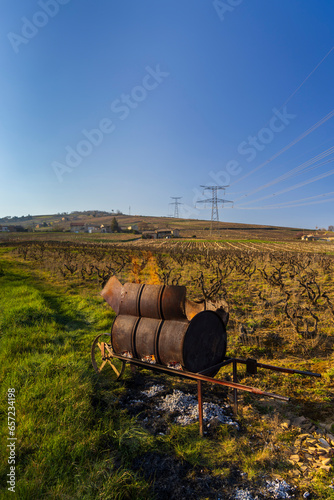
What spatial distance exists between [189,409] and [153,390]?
913mm

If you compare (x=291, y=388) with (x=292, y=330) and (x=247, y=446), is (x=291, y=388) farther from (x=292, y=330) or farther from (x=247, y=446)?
(x=292, y=330)

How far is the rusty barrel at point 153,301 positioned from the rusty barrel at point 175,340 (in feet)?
0.43

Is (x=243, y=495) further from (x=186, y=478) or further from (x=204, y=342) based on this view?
(x=204, y=342)

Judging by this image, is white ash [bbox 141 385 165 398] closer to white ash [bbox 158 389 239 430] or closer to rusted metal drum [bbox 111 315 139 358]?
white ash [bbox 158 389 239 430]

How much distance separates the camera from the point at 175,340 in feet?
14.3

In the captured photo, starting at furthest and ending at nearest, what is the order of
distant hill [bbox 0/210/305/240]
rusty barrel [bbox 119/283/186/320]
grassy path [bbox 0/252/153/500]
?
distant hill [bbox 0/210/305/240] → rusty barrel [bbox 119/283/186/320] → grassy path [bbox 0/252/153/500]

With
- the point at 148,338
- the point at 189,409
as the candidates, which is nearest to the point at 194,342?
the point at 148,338

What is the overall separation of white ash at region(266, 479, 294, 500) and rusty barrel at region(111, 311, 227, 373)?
1716 millimetres

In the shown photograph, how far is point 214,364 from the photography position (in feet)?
15.8

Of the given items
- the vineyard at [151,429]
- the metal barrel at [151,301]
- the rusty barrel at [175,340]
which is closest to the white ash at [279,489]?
the vineyard at [151,429]

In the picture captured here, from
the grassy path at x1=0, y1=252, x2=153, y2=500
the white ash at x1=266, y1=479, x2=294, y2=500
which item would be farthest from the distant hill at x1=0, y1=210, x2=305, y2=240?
the white ash at x1=266, y1=479, x2=294, y2=500

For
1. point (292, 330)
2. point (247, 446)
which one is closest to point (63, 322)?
point (247, 446)

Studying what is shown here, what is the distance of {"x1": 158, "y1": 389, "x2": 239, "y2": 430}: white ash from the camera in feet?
14.1

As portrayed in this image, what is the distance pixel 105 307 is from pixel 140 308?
249 inches
